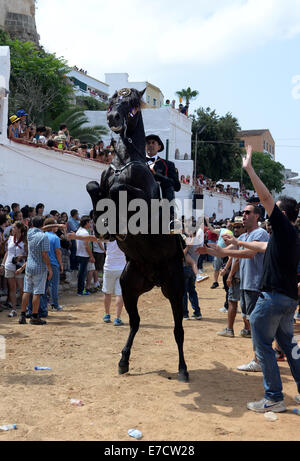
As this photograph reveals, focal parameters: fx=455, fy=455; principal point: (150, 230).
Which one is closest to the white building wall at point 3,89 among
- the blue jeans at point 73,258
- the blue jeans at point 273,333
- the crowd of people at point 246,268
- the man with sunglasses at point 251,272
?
the crowd of people at point 246,268

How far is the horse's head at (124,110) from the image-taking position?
486cm

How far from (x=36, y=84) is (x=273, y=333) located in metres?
25.6

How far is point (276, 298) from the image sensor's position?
4477 mm

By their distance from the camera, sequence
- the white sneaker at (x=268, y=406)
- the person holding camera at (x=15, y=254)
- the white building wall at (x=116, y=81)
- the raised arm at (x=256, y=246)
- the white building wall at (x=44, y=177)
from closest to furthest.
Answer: the white sneaker at (x=268, y=406), the raised arm at (x=256, y=246), the person holding camera at (x=15, y=254), the white building wall at (x=44, y=177), the white building wall at (x=116, y=81)

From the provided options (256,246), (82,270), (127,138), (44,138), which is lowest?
(82,270)

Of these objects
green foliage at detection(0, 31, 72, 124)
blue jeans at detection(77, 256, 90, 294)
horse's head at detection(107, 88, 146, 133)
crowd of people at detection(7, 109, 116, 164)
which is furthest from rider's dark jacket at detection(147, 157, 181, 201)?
green foliage at detection(0, 31, 72, 124)

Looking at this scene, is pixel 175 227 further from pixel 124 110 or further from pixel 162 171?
pixel 124 110

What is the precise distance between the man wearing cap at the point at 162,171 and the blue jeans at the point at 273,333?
6.07 ft

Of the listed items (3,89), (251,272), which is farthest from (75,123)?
(251,272)

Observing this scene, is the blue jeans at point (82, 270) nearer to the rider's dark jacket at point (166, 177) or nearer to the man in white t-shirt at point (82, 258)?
the man in white t-shirt at point (82, 258)

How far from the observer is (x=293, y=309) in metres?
4.57

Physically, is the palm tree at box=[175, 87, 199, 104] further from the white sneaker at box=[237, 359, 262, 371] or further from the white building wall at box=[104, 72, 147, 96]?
the white sneaker at box=[237, 359, 262, 371]
